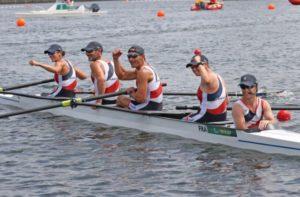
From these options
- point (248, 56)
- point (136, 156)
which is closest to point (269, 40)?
point (248, 56)

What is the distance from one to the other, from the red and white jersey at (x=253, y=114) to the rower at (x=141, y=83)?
3105 mm

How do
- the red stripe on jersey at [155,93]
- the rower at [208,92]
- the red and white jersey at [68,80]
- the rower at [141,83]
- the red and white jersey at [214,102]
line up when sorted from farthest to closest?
the red and white jersey at [68,80] → the red stripe on jersey at [155,93] → the rower at [141,83] → the red and white jersey at [214,102] → the rower at [208,92]

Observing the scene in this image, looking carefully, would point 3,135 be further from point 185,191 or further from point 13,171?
point 185,191

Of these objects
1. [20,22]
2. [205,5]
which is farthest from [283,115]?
[205,5]

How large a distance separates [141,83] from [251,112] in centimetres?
339

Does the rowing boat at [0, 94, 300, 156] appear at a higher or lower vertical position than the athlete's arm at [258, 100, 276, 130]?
lower

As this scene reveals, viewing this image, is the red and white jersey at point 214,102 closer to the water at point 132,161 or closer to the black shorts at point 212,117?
the black shorts at point 212,117

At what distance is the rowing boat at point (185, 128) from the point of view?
48.9 ft

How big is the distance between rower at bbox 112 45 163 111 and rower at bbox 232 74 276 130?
120 inches

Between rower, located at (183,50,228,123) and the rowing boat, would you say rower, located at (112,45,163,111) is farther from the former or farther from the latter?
rower, located at (183,50,228,123)

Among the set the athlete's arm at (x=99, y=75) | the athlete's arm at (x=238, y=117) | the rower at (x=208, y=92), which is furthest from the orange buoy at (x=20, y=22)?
the athlete's arm at (x=238, y=117)

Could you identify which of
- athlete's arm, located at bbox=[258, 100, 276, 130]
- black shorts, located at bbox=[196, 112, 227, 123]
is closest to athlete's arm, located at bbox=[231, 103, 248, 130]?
athlete's arm, located at bbox=[258, 100, 276, 130]

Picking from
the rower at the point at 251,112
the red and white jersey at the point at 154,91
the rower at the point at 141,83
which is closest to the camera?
the rower at the point at 251,112

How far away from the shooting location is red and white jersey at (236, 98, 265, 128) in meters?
14.9
